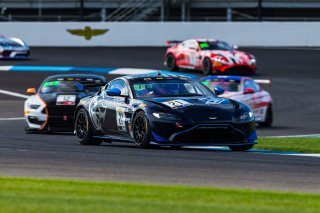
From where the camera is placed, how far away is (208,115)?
49.5 feet

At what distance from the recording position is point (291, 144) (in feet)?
57.0

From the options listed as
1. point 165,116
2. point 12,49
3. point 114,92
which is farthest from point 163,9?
point 165,116

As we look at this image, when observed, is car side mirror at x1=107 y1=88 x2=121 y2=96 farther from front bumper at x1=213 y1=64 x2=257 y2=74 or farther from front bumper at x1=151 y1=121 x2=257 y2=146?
front bumper at x1=213 y1=64 x2=257 y2=74

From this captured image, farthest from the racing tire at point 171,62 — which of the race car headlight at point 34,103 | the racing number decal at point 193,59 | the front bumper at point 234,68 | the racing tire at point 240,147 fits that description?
the racing tire at point 240,147

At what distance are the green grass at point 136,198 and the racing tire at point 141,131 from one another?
437cm

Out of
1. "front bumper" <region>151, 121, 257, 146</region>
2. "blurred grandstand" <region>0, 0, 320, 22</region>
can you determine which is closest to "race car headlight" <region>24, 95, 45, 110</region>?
"front bumper" <region>151, 121, 257, 146</region>

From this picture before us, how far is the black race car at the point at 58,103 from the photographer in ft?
70.1

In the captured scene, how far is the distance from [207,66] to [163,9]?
17129 mm

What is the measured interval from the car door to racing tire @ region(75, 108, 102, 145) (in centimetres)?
62

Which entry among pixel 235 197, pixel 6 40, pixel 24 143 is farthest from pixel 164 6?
pixel 235 197

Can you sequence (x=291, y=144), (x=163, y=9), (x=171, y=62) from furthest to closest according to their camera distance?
1. (x=163, y=9)
2. (x=171, y=62)
3. (x=291, y=144)

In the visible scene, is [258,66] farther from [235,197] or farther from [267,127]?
[235,197]

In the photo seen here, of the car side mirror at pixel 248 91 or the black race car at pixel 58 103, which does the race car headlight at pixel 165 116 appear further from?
the car side mirror at pixel 248 91

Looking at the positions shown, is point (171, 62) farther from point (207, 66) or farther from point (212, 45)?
point (207, 66)
